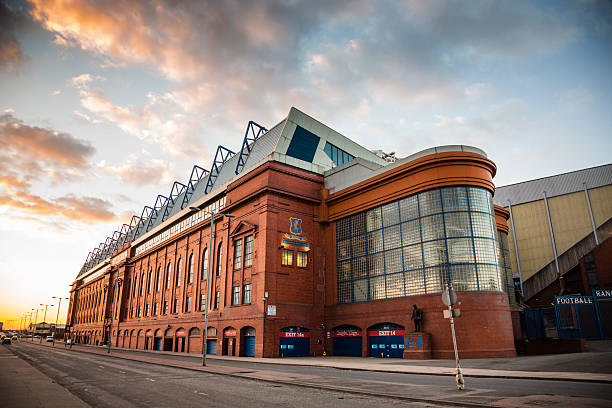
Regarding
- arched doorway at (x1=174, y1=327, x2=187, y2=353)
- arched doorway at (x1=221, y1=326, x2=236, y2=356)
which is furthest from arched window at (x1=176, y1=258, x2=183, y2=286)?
arched doorway at (x1=221, y1=326, x2=236, y2=356)

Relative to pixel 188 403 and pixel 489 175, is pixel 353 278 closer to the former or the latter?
pixel 489 175

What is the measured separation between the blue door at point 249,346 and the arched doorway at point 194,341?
12.3 meters

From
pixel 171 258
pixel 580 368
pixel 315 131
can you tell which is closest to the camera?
pixel 580 368

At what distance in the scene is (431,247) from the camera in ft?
105

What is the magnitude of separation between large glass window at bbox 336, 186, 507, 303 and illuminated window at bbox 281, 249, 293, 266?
7.13 metres

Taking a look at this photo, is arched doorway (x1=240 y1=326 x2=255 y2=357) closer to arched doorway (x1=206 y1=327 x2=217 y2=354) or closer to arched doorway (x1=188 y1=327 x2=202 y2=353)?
arched doorway (x1=206 y1=327 x2=217 y2=354)

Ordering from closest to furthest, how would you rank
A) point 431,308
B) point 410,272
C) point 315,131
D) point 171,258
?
1. point 431,308
2. point 410,272
3. point 315,131
4. point 171,258

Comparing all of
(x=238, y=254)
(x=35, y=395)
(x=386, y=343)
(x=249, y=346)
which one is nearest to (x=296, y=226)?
(x=238, y=254)

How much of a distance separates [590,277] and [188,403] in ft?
169

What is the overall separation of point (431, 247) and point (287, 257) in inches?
586

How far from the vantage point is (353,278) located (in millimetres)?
39062

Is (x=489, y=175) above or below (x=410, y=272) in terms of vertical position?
above

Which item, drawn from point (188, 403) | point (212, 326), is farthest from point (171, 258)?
point (188, 403)

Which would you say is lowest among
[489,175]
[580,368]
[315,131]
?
[580,368]
